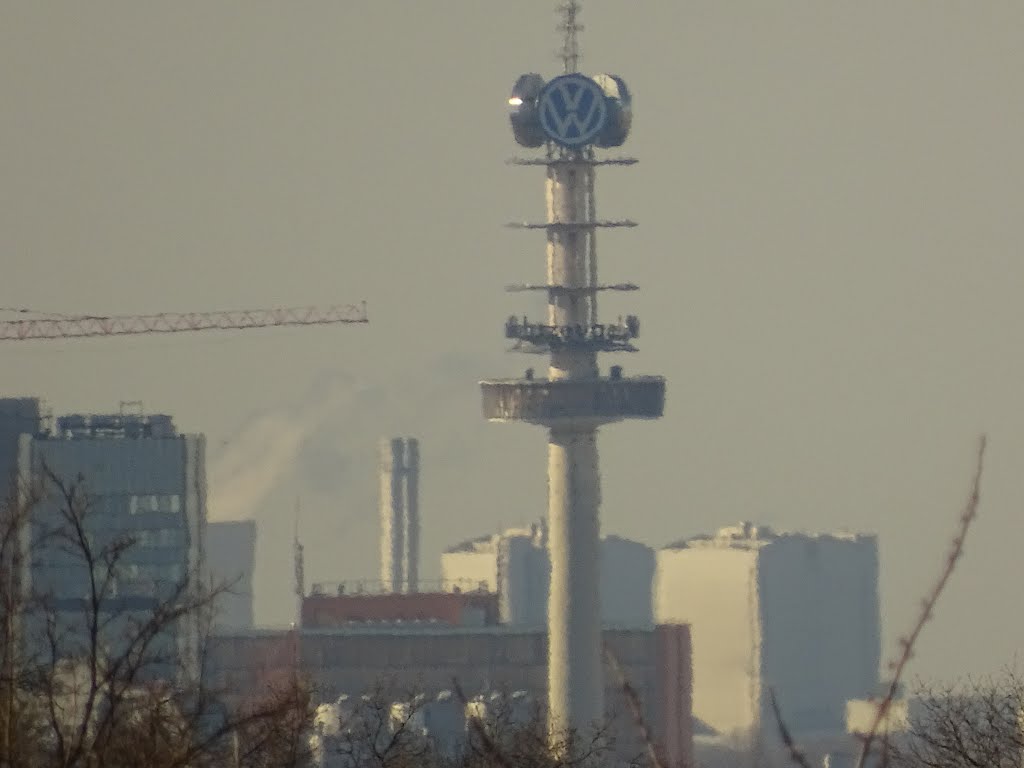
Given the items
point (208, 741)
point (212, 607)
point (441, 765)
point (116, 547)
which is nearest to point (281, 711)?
point (208, 741)

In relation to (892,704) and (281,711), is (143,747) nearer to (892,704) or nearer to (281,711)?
(281,711)

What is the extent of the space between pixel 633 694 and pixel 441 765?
55.2 meters

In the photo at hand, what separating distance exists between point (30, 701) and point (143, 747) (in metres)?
10.9

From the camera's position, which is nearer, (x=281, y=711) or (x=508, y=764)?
(x=508, y=764)

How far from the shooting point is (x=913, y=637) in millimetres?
31109

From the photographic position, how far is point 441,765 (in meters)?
87.5

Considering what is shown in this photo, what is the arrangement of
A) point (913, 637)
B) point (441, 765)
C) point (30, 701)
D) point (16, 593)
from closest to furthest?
point (913, 637) → point (16, 593) → point (30, 701) → point (441, 765)

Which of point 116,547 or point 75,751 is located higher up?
point 116,547

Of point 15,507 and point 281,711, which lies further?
point 15,507

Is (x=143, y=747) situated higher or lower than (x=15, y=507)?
lower

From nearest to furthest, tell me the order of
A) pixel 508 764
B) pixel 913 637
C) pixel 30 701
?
pixel 913 637
pixel 508 764
pixel 30 701

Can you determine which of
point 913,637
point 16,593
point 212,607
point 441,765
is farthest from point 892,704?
point 441,765

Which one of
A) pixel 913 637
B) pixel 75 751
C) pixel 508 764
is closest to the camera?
pixel 913 637

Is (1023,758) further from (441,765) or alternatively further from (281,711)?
(441,765)
